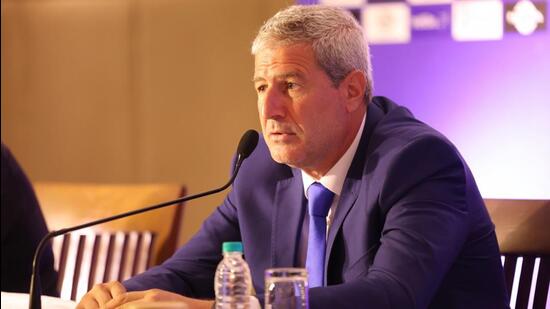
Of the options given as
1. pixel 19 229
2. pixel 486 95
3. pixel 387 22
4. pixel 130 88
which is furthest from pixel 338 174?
pixel 130 88

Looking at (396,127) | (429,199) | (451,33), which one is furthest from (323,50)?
(451,33)

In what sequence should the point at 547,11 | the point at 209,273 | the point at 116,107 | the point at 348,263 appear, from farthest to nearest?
1. the point at 116,107
2. the point at 547,11
3. the point at 209,273
4. the point at 348,263

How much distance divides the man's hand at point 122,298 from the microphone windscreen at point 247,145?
0.36 metres

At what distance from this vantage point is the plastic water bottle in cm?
Result: 171

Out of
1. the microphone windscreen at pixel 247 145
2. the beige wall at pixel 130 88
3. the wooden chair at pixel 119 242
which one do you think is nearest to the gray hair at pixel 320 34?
the microphone windscreen at pixel 247 145

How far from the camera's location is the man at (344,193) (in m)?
2.14

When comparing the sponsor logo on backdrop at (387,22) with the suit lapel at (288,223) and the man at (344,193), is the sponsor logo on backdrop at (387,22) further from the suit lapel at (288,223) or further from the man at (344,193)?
the suit lapel at (288,223)

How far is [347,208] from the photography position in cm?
232

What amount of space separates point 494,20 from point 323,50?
4.79 ft

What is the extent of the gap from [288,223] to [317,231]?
13 centimetres

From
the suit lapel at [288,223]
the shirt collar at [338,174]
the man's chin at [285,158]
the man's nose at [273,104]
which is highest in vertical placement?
the man's nose at [273,104]

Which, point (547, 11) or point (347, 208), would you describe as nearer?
point (347, 208)

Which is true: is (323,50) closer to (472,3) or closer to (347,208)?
(347,208)

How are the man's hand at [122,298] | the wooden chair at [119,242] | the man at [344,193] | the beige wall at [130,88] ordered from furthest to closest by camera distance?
1. the beige wall at [130,88]
2. the wooden chair at [119,242]
3. the man at [344,193]
4. the man's hand at [122,298]
